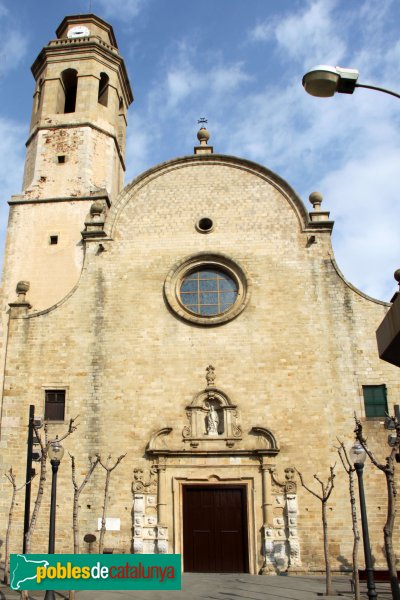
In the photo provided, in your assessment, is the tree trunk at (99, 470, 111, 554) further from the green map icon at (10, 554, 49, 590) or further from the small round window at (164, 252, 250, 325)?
the small round window at (164, 252, 250, 325)

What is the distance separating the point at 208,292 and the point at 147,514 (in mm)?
6566

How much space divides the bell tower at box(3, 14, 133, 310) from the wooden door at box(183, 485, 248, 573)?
7698 mm

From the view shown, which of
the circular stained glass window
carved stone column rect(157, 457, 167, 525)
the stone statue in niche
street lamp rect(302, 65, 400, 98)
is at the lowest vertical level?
carved stone column rect(157, 457, 167, 525)

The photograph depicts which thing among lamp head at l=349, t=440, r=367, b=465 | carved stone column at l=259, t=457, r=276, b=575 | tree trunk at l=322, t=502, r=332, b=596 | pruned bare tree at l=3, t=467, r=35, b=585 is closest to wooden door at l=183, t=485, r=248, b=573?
carved stone column at l=259, t=457, r=276, b=575

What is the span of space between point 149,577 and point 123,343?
27.8ft

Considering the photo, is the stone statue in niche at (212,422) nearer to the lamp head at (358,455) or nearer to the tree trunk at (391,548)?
the lamp head at (358,455)

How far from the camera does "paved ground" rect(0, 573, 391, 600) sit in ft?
40.2

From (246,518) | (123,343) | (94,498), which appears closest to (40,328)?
(123,343)

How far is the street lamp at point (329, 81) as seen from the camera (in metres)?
7.39

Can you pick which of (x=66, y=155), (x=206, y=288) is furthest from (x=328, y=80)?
(x=66, y=155)

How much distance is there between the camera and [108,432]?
16.7m

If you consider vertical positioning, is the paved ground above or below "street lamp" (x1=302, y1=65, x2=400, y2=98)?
below

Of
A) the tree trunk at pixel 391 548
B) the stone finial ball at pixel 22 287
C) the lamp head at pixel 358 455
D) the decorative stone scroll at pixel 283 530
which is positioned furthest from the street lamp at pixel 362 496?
the stone finial ball at pixel 22 287

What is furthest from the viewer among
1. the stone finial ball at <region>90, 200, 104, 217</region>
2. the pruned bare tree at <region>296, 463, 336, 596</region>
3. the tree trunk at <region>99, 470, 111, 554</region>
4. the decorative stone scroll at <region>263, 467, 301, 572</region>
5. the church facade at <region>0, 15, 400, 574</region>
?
the stone finial ball at <region>90, 200, 104, 217</region>
